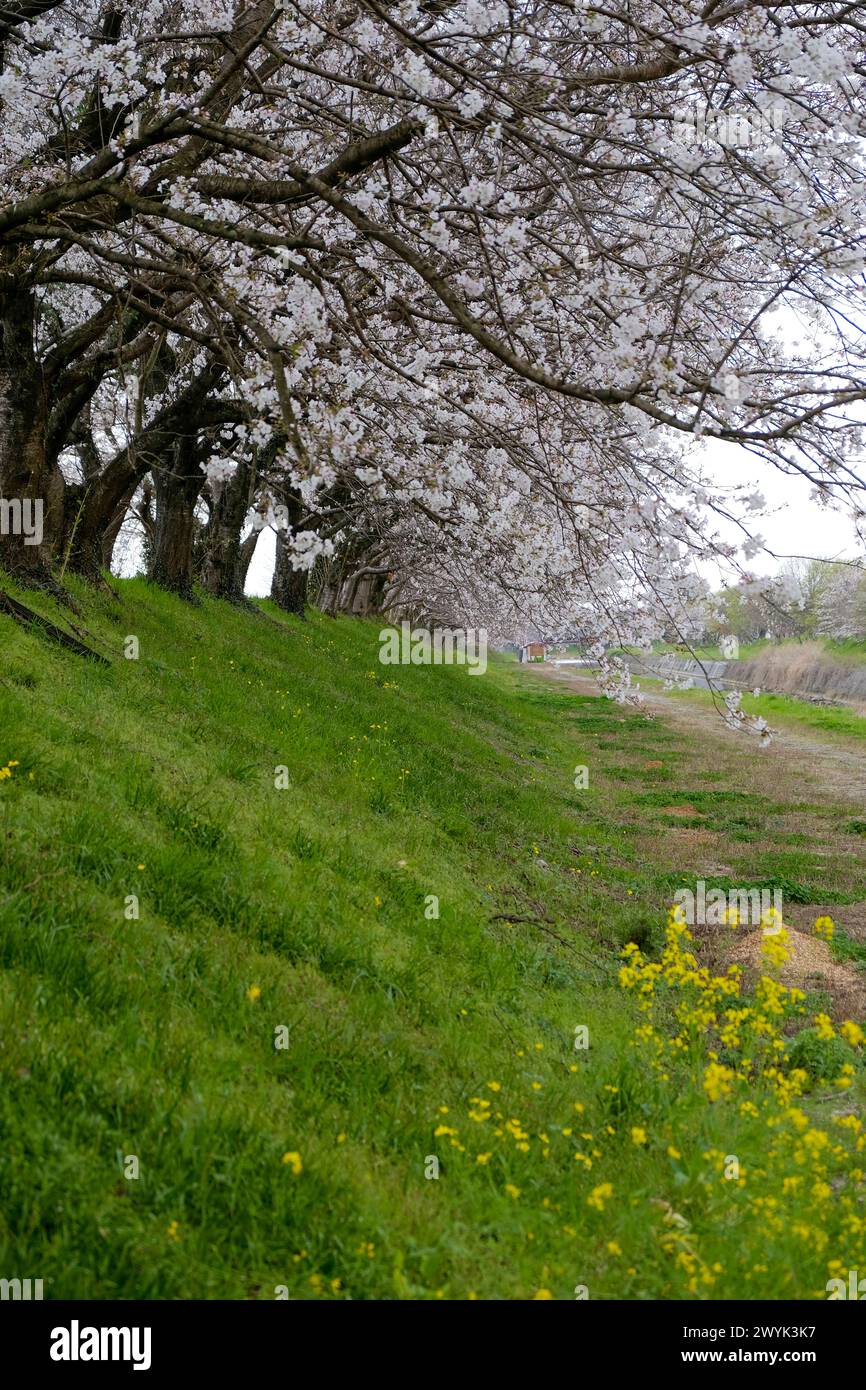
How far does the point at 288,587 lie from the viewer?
25.9 meters

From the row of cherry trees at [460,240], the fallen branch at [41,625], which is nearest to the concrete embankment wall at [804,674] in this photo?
the row of cherry trees at [460,240]

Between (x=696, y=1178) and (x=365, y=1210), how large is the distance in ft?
5.18

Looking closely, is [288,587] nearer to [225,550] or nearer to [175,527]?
[225,550]

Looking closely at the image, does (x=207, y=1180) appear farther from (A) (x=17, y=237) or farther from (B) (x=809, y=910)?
(B) (x=809, y=910)

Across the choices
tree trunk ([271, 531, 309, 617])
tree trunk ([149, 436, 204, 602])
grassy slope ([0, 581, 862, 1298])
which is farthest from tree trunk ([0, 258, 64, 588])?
tree trunk ([271, 531, 309, 617])

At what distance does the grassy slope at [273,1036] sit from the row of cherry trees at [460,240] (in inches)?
81.3

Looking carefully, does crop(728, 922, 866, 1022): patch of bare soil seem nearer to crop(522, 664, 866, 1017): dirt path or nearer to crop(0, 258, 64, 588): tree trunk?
crop(522, 664, 866, 1017): dirt path

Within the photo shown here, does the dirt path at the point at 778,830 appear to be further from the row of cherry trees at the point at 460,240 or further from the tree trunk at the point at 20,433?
the tree trunk at the point at 20,433

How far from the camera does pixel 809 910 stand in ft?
36.6

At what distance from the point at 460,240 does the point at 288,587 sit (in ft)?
57.6

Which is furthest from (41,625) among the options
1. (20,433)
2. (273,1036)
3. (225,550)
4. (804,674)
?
(804,674)

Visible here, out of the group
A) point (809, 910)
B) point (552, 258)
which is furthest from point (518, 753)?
point (552, 258)

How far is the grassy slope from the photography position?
3537 mm

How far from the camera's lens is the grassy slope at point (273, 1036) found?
11.6 ft
